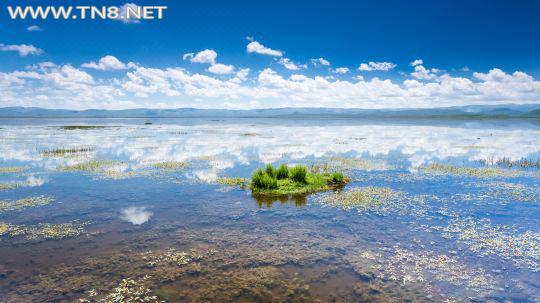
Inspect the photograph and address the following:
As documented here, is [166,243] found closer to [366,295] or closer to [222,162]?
[366,295]

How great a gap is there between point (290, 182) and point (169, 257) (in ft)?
43.2

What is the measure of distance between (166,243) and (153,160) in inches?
922

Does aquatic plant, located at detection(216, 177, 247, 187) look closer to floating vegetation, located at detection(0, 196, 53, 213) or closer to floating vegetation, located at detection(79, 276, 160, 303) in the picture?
floating vegetation, located at detection(0, 196, 53, 213)

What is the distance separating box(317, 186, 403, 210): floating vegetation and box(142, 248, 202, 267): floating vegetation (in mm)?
9593

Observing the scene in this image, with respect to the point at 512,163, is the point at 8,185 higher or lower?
lower

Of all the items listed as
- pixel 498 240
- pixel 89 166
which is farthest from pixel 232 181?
pixel 498 240

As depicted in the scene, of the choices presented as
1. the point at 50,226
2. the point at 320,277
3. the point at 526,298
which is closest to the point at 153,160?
the point at 50,226

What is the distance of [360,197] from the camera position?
21844mm

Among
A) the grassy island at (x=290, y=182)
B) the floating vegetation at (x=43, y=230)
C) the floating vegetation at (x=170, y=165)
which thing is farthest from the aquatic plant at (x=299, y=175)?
the floating vegetation at (x=43, y=230)

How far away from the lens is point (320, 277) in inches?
475

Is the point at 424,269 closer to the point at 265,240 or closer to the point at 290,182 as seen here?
the point at 265,240

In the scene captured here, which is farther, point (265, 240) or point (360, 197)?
point (360, 197)

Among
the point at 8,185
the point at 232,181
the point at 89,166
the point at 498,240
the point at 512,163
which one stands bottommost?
the point at 498,240

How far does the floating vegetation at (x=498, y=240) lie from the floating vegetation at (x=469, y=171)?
44.8ft
